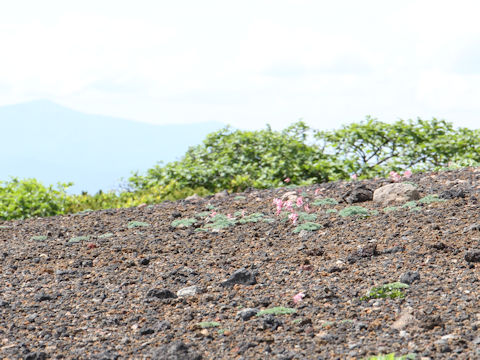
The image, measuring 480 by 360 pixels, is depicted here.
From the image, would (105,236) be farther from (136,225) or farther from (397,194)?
(397,194)

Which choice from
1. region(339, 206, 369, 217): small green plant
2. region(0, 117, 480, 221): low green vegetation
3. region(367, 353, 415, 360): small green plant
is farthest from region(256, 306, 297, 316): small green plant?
region(0, 117, 480, 221): low green vegetation

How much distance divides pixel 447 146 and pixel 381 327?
912 cm

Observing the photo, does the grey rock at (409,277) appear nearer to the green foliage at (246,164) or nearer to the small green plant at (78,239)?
the small green plant at (78,239)

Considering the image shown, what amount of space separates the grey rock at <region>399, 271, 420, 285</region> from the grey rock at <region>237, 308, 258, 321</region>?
3.76ft

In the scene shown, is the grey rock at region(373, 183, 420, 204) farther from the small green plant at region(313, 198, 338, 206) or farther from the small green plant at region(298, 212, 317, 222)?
the small green plant at region(298, 212, 317, 222)

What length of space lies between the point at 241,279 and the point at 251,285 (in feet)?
0.36

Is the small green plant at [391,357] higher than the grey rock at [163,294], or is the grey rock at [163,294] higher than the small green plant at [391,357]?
the small green plant at [391,357]

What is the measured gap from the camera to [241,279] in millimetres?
4961

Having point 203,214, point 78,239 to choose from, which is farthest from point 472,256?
point 78,239

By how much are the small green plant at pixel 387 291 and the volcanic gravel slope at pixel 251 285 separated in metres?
0.06

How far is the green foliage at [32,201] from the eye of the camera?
10328mm

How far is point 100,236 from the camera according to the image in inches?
277

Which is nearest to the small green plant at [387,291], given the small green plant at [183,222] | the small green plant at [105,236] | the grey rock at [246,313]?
the grey rock at [246,313]

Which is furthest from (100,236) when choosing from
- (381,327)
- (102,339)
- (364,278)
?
(381,327)
